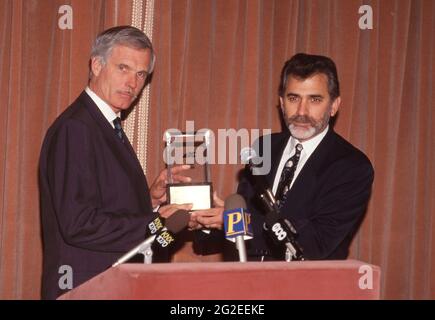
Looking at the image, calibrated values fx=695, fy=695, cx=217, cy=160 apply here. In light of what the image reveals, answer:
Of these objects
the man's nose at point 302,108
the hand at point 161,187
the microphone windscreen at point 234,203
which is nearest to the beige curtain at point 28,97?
the hand at point 161,187

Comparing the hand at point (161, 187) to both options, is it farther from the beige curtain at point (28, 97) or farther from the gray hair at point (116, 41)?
the beige curtain at point (28, 97)

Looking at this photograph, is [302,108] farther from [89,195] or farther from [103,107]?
[89,195]

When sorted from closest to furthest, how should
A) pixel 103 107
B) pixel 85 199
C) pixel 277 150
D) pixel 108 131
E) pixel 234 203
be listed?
pixel 234 203 < pixel 85 199 < pixel 108 131 < pixel 103 107 < pixel 277 150

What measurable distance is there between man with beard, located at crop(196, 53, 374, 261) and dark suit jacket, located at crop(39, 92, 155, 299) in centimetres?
46

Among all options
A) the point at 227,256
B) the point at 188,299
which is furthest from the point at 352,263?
the point at 227,256

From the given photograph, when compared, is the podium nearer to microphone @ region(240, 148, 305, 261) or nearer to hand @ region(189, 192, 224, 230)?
microphone @ region(240, 148, 305, 261)

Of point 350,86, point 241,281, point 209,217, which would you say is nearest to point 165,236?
point 241,281

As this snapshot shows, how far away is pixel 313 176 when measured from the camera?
296 cm

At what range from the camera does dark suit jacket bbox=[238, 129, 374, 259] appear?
2.85 meters

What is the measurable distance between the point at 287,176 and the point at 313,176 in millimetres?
127

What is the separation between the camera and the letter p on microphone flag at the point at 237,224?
6.24ft

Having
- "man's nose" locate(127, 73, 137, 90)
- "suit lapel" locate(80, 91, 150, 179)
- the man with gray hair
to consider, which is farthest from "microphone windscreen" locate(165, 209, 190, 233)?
"man's nose" locate(127, 73, 137, 90)

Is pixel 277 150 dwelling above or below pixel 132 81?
below
